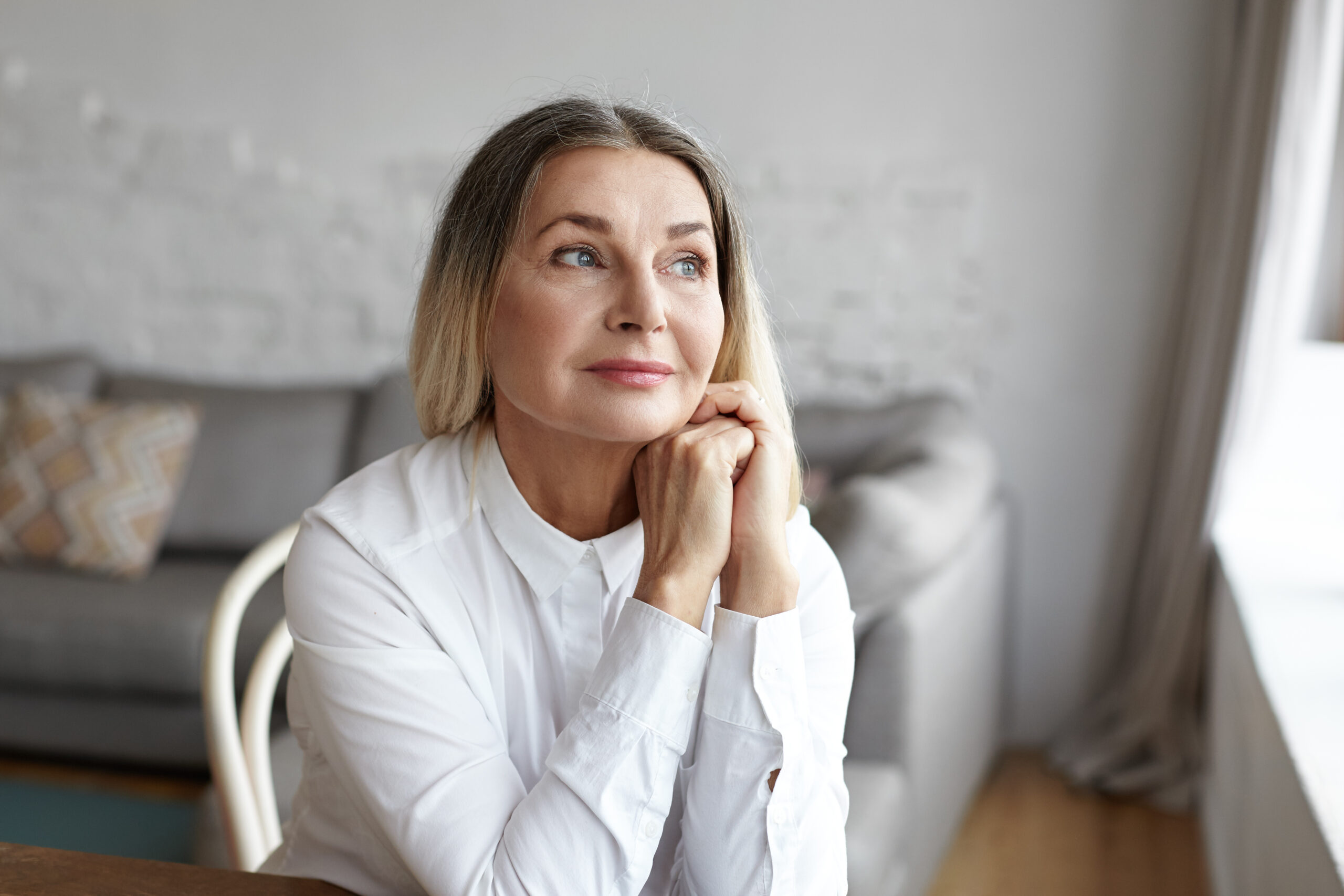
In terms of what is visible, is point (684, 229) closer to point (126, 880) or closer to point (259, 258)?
point (126, 880)

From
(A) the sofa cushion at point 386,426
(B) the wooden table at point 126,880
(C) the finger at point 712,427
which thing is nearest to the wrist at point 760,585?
(C) the finger at point 712,427

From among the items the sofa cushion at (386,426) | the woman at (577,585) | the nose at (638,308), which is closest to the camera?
the woman at (577,585)

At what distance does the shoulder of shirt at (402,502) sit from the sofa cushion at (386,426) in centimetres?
199

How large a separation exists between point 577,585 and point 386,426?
2174 millimetres

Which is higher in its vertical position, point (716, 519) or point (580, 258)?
point (580, 258)

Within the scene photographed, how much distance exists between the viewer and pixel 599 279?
1007mm

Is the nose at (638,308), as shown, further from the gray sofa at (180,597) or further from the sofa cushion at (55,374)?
the sofa cushion at (55,374)

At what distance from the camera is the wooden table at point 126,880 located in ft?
2.57

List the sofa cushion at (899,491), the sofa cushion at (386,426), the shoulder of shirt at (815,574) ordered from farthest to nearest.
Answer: the sofa cushion at (386,426)
the sofa cushion at (899,491)
the shoulder of shirt at (815,574)

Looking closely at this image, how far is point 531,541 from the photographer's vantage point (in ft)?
3.39

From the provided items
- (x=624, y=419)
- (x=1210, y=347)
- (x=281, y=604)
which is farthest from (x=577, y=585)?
(x=1210, y=347)

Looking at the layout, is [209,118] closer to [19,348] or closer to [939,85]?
[19,348]

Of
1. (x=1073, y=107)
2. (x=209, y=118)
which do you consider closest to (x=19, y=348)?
(x=209, y=118)

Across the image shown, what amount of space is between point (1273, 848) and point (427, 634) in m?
1.08
